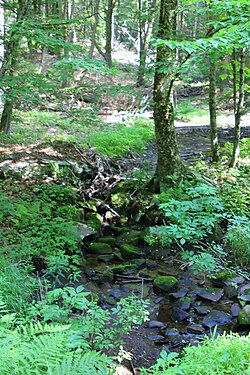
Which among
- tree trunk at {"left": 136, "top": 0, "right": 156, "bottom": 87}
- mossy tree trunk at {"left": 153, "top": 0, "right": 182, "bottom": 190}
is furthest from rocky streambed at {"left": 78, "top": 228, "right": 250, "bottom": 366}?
tree trunk at {"left": 136, "top": 0, "right": 156, "bottom": 87}

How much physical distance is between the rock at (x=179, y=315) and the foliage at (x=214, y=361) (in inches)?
72.6

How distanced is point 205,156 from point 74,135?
4.80 m

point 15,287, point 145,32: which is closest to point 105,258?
point 15,287

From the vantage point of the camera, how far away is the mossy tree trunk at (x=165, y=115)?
7449 mm

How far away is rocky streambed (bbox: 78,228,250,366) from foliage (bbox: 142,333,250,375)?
1.28 metres

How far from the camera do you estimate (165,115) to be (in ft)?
26.0

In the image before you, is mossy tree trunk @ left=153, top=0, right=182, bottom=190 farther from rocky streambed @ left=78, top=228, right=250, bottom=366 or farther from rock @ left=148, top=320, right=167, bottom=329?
rock @ left=148, top=320, right=167, bottom=329

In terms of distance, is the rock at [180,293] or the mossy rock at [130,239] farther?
the mossy rock at [130,239]

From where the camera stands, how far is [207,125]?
62.8 ft

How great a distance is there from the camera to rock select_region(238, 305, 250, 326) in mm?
4613

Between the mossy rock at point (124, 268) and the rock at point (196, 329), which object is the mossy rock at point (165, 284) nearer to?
the mossy rock at point (124, 268)

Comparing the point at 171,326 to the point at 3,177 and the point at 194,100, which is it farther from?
the point at 194,100

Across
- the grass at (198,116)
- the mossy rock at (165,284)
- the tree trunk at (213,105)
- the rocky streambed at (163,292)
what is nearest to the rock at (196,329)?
the rocky streambed at (163,292)

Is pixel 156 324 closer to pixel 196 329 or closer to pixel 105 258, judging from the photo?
pixel 196 329
